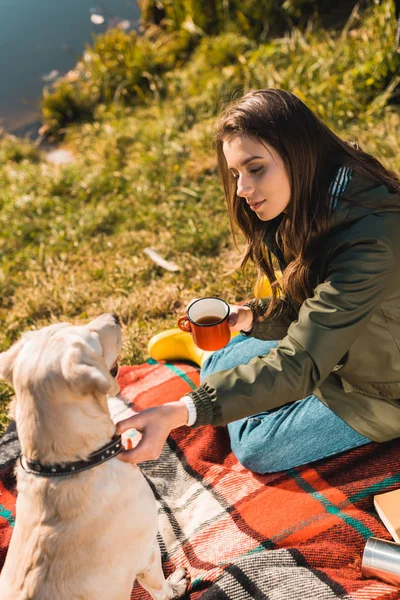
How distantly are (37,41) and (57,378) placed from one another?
1090 centimetres

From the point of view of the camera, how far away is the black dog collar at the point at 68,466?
6.27ft

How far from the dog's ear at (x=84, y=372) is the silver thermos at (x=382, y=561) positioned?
1.37 metres

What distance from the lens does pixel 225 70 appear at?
746 centimetres

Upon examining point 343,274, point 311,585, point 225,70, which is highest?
point 225,70

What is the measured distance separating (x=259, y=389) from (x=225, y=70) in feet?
20.9

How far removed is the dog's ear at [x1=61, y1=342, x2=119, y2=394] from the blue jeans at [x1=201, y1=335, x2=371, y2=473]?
4.19 ft

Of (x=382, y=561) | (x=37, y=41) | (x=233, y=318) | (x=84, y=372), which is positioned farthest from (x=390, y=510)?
(x=37, y=41)

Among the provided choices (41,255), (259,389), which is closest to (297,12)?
(41,255)

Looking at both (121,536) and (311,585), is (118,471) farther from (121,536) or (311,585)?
(311,585)

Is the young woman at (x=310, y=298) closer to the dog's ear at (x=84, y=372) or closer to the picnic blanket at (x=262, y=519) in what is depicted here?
the picnic blanket at (x=262, y=519)

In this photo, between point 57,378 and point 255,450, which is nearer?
point 57,378

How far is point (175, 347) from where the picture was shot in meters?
3.80

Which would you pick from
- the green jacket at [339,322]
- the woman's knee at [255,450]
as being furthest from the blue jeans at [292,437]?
the green jacket at [339,322]

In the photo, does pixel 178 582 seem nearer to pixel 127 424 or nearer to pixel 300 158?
pixel 127 424
